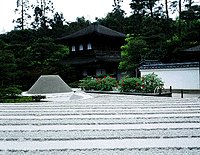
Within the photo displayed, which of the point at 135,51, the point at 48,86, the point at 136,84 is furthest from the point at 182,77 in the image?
the point at 48,86

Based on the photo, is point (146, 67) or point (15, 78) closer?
point (146, 67)

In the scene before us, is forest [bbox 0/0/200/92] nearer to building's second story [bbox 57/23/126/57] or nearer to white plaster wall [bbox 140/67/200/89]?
building's second story [bbox 57/23/126/57]

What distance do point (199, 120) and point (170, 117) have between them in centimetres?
69

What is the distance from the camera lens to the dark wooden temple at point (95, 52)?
94.0ft

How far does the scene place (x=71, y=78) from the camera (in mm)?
27500

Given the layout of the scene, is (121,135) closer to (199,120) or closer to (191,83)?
(199,120)

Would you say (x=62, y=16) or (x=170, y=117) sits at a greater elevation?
(x=62, y=16)

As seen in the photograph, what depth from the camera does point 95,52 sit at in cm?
2916

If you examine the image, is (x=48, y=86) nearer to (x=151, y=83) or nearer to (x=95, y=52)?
(x=151, y=83)

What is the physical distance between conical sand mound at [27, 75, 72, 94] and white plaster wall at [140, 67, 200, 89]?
8519mm

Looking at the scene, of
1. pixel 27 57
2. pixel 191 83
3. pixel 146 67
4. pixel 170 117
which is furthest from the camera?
pixel 27 57

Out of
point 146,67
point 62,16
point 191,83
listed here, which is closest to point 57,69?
point 146,67

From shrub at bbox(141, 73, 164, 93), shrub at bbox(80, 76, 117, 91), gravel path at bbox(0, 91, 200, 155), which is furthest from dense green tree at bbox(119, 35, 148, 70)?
gravel path at bbox(0, 91, 200, 155)

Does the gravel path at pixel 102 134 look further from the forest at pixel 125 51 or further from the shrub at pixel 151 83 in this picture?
the forest at pixel 125 51
